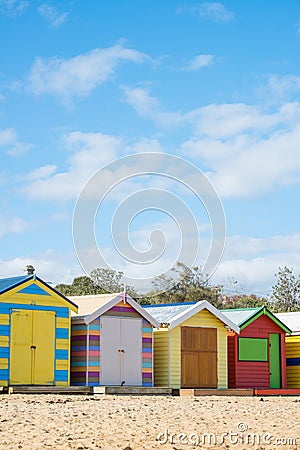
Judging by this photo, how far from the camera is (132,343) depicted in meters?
25.4

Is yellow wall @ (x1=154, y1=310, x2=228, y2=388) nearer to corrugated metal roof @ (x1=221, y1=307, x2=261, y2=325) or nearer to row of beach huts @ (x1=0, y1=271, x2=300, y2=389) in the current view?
row of beach huts @ (x1=0, y1=271, x2=300, y2=389)

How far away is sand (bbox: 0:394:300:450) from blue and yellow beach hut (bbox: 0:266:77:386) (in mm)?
6095

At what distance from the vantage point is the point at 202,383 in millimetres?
26859

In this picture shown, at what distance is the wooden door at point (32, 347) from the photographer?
2261cm

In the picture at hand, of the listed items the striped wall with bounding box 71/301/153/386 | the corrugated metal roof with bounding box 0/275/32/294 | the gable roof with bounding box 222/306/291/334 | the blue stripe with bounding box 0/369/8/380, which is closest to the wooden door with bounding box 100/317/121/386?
the striped wall with bounding box 71/301/153/386

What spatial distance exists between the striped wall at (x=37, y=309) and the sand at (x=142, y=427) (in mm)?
5980

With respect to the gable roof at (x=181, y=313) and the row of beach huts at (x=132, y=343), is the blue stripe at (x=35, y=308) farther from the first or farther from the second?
the gable roof at (x=181, y=313)

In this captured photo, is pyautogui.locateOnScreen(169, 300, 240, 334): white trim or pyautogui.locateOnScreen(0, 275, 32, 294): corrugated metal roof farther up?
pyautogui.locateOnScreen(0, 275, 32, 294): corrugated metal roof

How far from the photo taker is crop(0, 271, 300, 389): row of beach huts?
2288 centimetres

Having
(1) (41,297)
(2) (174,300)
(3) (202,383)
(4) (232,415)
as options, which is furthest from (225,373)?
(2) (174,300)

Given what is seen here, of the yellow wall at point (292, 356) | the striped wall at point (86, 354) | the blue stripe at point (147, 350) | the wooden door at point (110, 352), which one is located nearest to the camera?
the striped wall at point (86, 354)

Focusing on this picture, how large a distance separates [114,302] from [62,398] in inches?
271

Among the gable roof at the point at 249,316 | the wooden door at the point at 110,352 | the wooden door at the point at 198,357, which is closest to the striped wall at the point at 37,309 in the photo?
the wooden door at the point at 110,352

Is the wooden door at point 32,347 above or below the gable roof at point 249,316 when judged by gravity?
below
